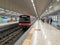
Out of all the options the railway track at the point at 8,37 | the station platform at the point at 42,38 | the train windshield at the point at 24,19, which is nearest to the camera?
the station platform at the point at 42,38

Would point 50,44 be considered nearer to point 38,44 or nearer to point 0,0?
point 38,44

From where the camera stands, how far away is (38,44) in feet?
27.3

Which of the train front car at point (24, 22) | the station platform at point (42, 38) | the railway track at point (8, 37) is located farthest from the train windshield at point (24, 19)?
the station platform at point (42, 38)

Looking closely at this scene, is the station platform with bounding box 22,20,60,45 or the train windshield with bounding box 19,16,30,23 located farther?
the train windshield with bounding box 19,16,30,23

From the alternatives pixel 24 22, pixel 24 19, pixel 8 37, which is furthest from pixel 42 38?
pixel 24 19

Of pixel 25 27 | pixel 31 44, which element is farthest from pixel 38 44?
pixel 25 27

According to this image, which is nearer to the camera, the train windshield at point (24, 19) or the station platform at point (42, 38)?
the station platform at point (42, 38)

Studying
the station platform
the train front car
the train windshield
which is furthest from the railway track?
the train windshield

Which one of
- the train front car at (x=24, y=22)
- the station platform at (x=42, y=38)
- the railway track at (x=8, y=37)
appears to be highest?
the train front car at (x=24, y=22)

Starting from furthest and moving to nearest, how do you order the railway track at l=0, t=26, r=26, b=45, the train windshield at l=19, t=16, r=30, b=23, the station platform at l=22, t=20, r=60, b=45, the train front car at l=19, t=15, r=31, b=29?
the train windshield at l=19, t=16, r=30, b=23 < the train front car at l=19, t=15, r=31, b=29 < the railway track at l=0, t=26, r=26, b=45 < the station platform at l=22, t=20, r=60, b=45

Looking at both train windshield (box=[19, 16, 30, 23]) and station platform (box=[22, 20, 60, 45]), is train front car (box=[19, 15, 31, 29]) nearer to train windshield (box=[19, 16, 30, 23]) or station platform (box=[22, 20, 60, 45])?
train windshield (box=[19, 16, 30, 23])

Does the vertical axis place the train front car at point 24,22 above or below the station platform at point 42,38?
above

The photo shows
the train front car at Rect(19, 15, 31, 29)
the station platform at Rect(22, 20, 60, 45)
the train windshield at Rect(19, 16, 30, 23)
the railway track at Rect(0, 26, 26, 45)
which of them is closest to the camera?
the station platform at Rect(22, 20, 60, 45)

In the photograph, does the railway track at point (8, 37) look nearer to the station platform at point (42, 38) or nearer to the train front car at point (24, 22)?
the station platform at point (42, 38)
